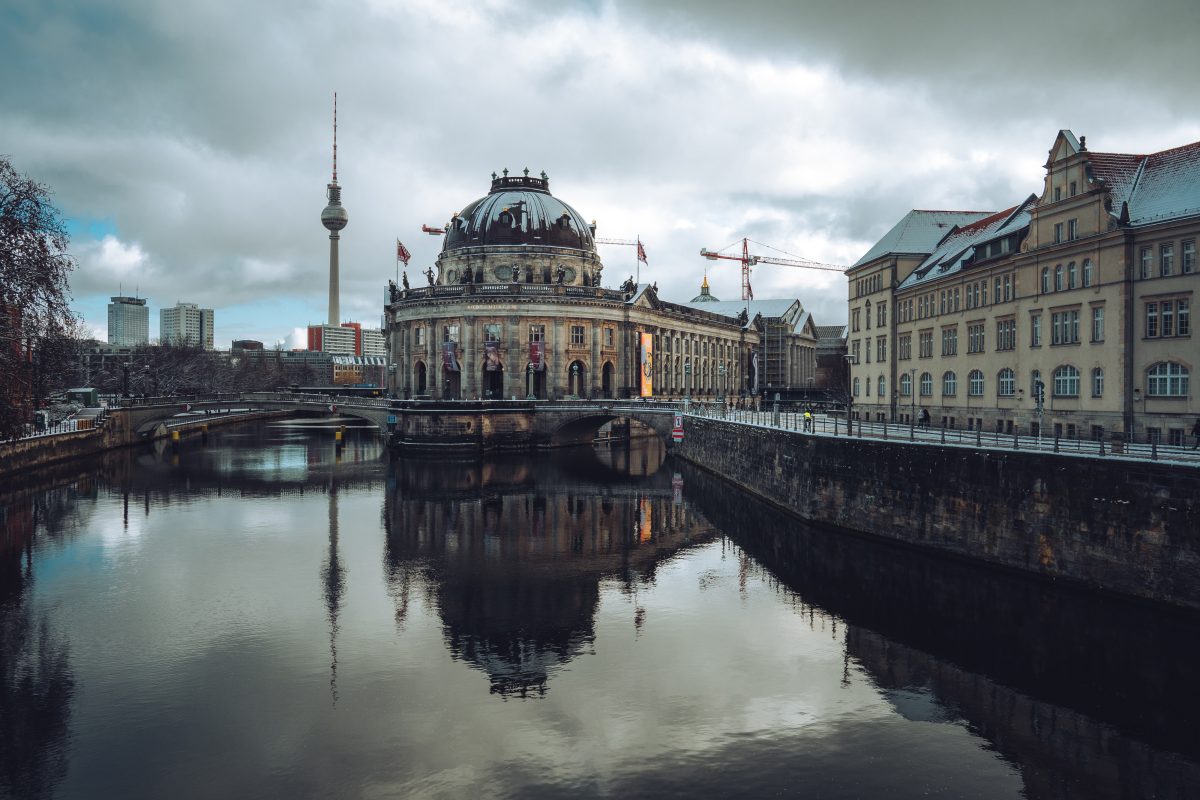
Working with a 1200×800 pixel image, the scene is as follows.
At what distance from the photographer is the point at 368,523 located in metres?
49.8

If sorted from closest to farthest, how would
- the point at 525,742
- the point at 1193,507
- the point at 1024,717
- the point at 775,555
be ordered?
the point at 525,742, the point at 1024,717, the point at 1193,507, the point at 775,555

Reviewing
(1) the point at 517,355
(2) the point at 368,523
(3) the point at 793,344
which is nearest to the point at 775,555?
(2) the point at 368,523

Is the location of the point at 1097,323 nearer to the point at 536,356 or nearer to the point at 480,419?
the point at 480,419

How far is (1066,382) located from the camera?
147 feet

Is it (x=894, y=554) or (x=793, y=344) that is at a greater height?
(x=793, y=344)

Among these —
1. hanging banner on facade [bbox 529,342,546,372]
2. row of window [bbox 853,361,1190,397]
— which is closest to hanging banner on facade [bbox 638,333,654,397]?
hanging banner on facade [bbox 529,342,546,372]

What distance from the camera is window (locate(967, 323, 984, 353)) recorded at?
176ft

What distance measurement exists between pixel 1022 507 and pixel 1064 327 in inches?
687

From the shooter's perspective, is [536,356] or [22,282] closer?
[22,282]

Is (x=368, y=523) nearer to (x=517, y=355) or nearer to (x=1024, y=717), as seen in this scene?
(x=1024, y=717)

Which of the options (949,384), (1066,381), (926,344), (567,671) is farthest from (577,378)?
(567,671)

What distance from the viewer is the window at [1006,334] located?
49719 mm

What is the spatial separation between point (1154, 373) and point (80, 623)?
4786 centimetres

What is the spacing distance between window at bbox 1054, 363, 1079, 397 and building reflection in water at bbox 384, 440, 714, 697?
2110 cm
